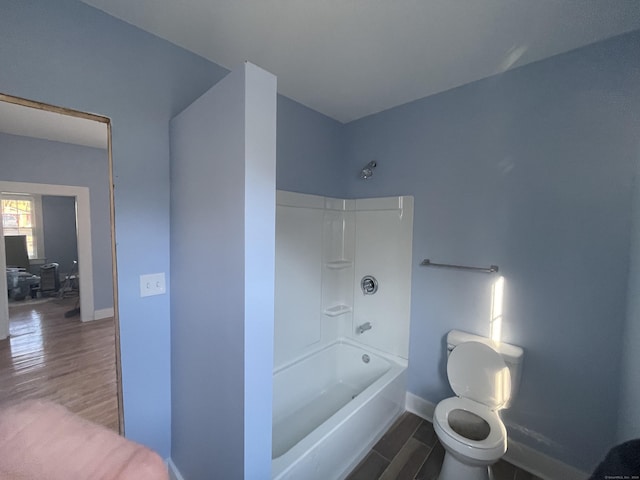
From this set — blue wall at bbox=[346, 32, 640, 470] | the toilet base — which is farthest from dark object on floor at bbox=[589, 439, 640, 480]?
blue wall at bbox=[346, 32, 640, 470]

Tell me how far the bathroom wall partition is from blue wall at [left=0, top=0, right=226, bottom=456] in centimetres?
82

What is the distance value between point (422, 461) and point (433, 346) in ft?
2.44

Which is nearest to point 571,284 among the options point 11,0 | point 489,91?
point 489,91

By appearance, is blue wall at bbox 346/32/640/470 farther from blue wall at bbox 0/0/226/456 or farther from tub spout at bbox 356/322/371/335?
blue wall at bbox 0/0/226/456

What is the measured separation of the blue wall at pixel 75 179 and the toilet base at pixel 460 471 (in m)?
2.10

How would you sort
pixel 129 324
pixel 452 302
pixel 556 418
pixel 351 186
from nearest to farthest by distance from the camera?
pixel 129 324, pixel 556 418, pixel 452 302, pixel 351 186

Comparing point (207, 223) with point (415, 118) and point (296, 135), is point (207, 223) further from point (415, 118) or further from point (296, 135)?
point (415, 118)

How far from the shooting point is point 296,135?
211cm

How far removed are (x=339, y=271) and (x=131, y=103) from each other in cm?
201

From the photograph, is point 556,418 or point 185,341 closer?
point 185,341

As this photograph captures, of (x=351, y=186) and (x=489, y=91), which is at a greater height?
(x=489, y=91)

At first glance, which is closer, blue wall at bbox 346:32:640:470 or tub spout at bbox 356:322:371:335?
blue wall at bbox 346:32:640:470

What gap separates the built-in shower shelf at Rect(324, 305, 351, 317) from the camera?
2.38 meters

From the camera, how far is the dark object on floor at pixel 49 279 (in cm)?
123
